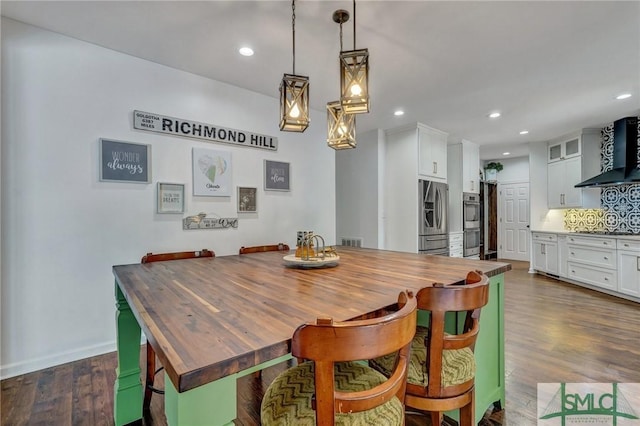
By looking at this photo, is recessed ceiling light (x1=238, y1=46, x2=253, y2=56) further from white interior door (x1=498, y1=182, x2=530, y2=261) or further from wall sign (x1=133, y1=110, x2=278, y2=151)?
white interior door (x1=498, y1=182, x2=530, y2=261)

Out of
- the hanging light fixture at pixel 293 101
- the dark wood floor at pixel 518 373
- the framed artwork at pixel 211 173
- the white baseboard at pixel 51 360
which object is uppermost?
the hanging light fixture at pixel 293 101

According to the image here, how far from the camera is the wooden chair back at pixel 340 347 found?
75 centimetres

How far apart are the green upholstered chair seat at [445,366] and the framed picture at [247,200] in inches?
99.5

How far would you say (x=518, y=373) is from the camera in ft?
7.21

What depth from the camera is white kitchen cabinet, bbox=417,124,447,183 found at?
15.9 feet

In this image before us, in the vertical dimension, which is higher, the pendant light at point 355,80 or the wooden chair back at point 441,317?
the pendant light at point 355,80

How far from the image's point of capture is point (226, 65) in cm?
295

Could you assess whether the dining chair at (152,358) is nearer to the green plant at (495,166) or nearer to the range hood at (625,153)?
the range hood at (625,153)

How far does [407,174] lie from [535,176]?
3116 millimetres

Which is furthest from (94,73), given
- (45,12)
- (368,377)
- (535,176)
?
(535,176)

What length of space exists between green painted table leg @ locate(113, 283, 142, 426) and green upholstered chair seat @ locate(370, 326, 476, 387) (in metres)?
1.29

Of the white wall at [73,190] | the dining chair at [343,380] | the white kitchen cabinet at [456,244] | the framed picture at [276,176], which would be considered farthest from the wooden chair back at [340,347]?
the white kitchen cabinet at [456,244]

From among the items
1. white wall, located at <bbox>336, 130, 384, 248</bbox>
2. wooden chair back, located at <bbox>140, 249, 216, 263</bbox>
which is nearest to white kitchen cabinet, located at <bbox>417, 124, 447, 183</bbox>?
white wall, located at <bbox>336, 130, 384, 248</bbox>

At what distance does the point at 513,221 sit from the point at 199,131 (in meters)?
7.65
